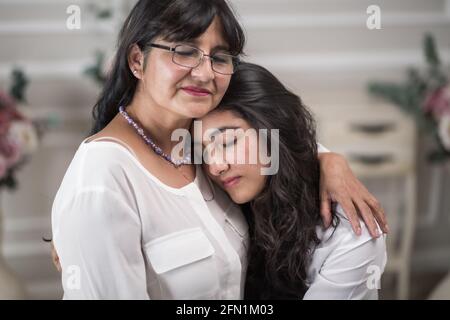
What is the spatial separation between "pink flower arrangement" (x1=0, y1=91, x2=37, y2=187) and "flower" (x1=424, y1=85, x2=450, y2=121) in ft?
3.42

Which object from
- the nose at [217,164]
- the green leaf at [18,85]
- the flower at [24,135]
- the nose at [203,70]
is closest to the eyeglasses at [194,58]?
the nose at [203,70]

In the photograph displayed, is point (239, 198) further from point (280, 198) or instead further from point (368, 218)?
point (368, 218)

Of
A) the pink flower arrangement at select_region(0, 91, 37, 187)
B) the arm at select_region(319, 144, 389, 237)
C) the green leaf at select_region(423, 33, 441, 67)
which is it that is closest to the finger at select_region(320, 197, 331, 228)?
the arm at select_region(319, 144, 389, 237)

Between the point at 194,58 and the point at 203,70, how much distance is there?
2 centimetres

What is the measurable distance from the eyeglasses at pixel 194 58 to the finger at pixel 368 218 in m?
0.28

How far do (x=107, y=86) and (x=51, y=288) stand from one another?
58cm

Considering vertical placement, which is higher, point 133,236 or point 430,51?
point 430,51

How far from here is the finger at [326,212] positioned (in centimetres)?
77

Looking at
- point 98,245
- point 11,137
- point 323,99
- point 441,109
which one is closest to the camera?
point 98,245

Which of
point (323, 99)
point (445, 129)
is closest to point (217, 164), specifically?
point (323, 99)

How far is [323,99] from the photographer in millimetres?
1282

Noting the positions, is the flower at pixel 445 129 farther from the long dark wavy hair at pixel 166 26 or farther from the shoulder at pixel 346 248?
the long dark wavy hair at pixel 166 26

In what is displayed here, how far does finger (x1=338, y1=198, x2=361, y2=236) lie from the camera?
0.75 metres

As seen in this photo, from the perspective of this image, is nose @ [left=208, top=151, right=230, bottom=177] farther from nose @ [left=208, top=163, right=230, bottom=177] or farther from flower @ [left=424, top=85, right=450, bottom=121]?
flower @ [left=424, top=85, right=450, bottom=121]
